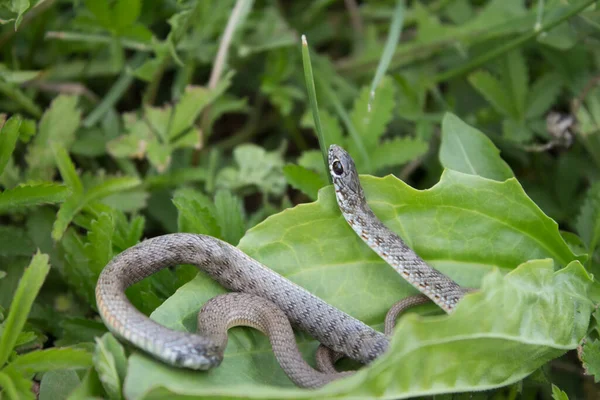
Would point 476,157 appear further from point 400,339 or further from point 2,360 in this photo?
point 2,360

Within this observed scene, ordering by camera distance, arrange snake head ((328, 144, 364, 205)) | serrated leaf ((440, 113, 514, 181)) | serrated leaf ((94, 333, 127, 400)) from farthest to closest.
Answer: serrated leaf ((440, 113, 514, 181)) < snake head ((328, 144, 364, 205)) < serrated leaf ((94, 333, 127, 400))

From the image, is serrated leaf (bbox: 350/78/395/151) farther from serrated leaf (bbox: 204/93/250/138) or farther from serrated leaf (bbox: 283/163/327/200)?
serrated leaf (bbox: 204/93/250/138)

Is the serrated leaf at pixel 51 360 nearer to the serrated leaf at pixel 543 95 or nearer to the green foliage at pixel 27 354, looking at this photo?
the green foliage at pixel 27 354

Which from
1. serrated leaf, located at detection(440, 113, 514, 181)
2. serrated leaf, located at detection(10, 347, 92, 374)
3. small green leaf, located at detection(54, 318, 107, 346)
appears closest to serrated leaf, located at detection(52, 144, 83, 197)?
small green leaf, located at detection(54, 318, 107, 346)

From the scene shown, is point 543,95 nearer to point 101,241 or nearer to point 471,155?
point 471,155

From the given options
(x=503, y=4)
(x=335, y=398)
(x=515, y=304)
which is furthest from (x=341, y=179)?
(x=503, y=4)

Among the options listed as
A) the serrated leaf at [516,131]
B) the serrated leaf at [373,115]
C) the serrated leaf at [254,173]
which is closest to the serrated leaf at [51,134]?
the serrated leaf at [254,173]
